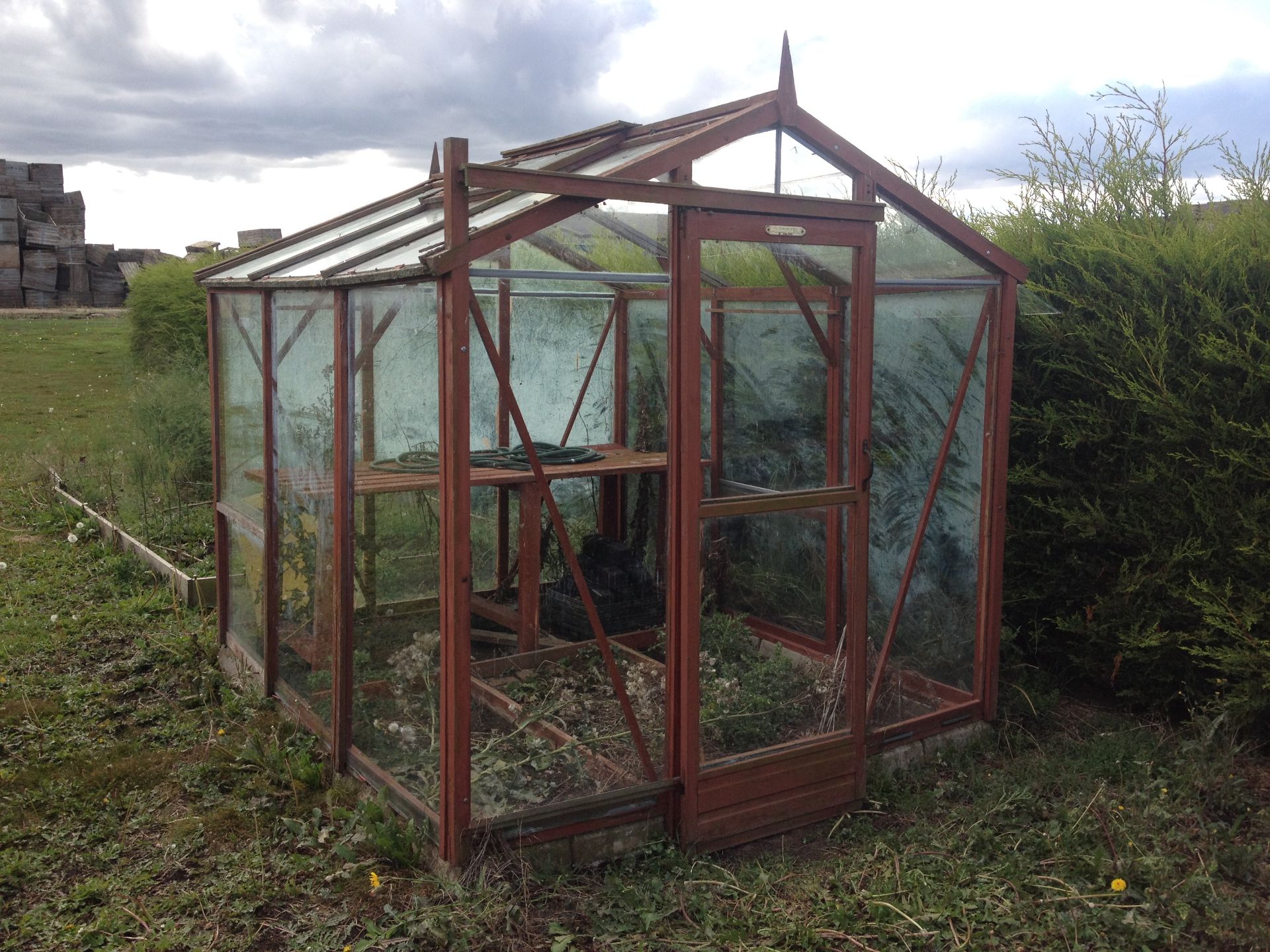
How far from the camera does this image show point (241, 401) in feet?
18.8

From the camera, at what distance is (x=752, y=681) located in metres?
4.49

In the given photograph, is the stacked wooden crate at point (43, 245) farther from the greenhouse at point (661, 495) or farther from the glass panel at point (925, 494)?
the glass panel at point (925, 494)

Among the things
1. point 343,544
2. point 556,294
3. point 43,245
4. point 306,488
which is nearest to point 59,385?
point 43,245

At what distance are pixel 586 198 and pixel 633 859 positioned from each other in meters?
2.28

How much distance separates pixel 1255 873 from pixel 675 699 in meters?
2.16

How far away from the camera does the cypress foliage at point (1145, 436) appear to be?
4801 millimetres

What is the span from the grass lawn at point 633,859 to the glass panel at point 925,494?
41 cm

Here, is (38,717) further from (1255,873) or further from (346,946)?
(1255,873)

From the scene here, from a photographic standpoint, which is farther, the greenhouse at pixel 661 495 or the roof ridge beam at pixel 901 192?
the roof ridge beam at pixel 901 192

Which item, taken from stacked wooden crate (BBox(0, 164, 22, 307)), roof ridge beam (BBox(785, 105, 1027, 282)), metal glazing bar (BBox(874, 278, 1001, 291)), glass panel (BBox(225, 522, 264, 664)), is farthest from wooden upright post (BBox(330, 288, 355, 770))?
stacked wooden crate (BBox(0, 164, 22, 307))

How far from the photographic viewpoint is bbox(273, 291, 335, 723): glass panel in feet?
14.9

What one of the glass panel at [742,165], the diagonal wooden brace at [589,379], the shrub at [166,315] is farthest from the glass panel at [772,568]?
the shrub at [166,315]

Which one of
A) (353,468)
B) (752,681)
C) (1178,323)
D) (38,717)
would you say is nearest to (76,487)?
(38,717)

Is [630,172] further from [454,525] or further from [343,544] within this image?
[343,544]
